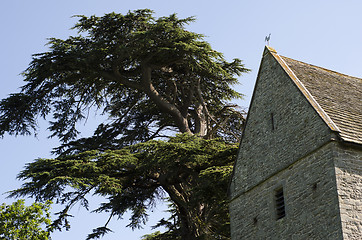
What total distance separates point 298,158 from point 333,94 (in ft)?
9.34

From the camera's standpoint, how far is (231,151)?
21359mm

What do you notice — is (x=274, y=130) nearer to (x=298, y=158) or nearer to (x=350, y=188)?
(x=298, y=158)

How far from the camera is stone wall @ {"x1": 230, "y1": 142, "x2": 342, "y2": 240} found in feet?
46.5

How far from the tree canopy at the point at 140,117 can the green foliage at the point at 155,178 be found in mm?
36

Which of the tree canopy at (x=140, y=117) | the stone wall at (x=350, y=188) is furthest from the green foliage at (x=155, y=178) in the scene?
the stone wall at (x=350, y=188)

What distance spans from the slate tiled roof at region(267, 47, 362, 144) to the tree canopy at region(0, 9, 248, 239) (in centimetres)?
394

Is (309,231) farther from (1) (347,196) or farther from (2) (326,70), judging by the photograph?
(2) (326,70)

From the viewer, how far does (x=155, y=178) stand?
78.3 feet

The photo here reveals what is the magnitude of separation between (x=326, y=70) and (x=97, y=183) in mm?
7982

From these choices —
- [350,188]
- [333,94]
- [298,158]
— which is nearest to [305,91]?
[333,94]

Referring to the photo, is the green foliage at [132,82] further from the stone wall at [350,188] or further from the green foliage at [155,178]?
the stone wall at [350,188]

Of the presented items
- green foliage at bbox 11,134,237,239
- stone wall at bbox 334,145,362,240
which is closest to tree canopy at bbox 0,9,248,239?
green foliage at bbox 11,134,237,239

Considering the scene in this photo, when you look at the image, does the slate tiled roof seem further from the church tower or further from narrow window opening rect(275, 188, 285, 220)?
narrow window opening rect(275, 188, 285, 220)

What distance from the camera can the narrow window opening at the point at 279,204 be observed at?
51.6 ft
